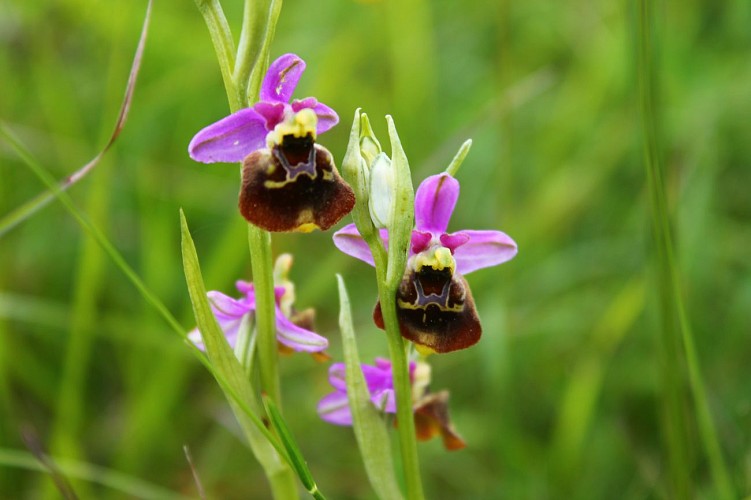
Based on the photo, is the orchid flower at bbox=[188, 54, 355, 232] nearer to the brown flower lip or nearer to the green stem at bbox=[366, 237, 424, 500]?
the brown flower lip

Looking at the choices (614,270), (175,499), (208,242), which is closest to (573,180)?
(614,270)

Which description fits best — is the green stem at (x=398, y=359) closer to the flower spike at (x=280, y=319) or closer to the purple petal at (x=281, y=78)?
the flower spike at (x=280, y=319)

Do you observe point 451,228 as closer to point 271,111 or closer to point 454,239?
point 454,239

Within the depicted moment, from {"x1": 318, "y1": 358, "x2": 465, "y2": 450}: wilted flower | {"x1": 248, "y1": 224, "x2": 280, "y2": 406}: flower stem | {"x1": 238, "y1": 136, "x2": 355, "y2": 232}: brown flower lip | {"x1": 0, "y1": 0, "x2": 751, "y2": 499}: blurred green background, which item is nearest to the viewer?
{"x1": 238, "y1": 136, "x2": 355, "y2": 232}: brown flower lip

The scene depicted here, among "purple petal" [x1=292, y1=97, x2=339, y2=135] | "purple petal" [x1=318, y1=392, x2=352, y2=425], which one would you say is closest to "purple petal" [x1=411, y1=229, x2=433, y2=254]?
"purple petal" [x1=292, y1=97, x2=339, y2=135]

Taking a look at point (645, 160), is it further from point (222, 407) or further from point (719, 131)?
point (719, 131)

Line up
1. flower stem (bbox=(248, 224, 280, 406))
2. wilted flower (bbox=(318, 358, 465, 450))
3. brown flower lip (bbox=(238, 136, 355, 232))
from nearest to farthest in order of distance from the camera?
brown flower lip (bbox=(238, 136, 355, 232)) → flower stem (bbox=(248, 224, 280, 406)) → wilted flower (bbox=(318, 358, 465, 450))

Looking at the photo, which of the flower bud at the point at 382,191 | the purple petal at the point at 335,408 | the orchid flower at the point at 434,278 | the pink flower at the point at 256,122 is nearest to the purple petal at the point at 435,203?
the orchid flower at the point at 434,278
